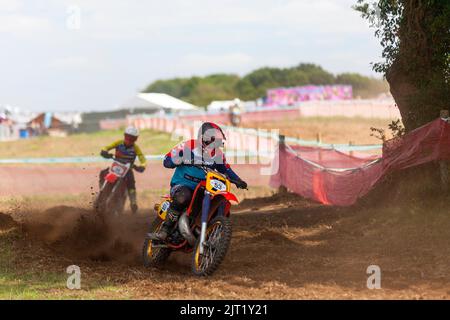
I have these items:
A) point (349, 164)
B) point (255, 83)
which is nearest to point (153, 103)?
point (255, 83)

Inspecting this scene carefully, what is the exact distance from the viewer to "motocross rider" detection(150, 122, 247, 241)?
998cm

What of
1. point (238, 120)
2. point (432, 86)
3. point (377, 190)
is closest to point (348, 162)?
Result: point (377, 190)

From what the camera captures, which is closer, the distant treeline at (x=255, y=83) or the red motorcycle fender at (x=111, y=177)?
the red motorcycle fender at (x=111, y=177)

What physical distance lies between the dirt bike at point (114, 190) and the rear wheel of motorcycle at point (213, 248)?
674cm

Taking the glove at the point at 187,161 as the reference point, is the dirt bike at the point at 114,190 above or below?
below

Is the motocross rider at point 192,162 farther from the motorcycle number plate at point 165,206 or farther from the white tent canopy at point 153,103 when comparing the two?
the white tent canopy at point 153,103

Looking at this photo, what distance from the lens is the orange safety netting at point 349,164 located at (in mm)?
12219

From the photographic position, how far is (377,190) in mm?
14359

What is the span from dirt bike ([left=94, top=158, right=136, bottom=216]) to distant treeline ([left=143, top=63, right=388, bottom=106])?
165 ft

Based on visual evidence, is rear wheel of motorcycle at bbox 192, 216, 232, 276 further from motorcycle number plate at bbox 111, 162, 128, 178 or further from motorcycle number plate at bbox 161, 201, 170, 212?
motorcycle number plate at bbox 111, 162, 128, 178

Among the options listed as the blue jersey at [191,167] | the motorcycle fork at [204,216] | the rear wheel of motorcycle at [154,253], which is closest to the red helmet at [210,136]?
the blue jersey at [191,167]

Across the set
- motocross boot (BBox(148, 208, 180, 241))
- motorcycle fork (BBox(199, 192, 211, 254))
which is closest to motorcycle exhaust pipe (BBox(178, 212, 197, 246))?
motocross boot (BBox(148, 208, 180, 241))

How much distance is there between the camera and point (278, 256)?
11117mm

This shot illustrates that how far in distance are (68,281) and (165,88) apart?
145027 millimetres
